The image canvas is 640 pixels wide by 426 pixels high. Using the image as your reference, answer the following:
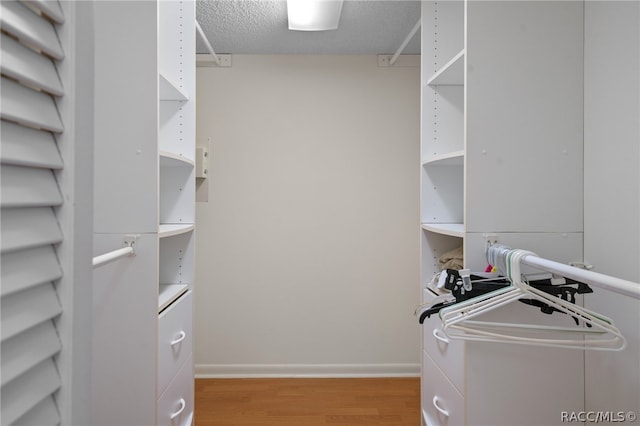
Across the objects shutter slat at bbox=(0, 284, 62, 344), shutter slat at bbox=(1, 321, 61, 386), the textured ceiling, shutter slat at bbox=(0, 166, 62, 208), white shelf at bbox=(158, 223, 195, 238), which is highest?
the textured ceiling

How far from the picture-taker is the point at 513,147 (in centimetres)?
147

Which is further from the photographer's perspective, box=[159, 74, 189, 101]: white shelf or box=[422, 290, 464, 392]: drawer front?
box=[159, 74, 189, 101]: white shelf

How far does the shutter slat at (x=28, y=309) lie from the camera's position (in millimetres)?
416

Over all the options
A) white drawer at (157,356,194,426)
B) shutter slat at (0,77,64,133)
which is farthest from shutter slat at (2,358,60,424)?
white drawer at (157,356,194,426)

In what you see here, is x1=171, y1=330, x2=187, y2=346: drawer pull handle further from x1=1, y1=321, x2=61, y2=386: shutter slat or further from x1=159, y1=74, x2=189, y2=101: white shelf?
x1=1, y1=321, x2=61, y2=386: shutter slat

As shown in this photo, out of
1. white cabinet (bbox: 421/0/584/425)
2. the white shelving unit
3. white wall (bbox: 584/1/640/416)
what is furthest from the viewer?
the white shelving unit

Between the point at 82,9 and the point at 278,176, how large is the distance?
7.86 ft

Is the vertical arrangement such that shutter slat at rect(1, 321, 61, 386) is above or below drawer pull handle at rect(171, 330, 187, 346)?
above

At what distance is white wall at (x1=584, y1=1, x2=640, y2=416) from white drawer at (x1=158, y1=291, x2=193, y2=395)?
153 cm

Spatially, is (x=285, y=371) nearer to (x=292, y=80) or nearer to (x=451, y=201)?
(x=451, y=201)

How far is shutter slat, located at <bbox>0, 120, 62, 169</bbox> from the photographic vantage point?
0.42 metres

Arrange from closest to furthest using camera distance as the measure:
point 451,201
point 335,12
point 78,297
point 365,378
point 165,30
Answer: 1. point 78,297
2. point 165,30
3. point 451,201
4. point 335,12
5. point 365,378

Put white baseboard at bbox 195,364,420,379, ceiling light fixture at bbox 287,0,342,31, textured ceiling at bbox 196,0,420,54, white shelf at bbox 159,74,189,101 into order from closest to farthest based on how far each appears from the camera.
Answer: white shelf at bbox 159,74,189,101 → ceiling light fixture at bbox 287,0,342,31 → textured ceiling at bbox 196,0,420,54 → white baseboard at bbox 195,364,420,379

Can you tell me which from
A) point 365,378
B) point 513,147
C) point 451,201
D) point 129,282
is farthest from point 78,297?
point 365,378
